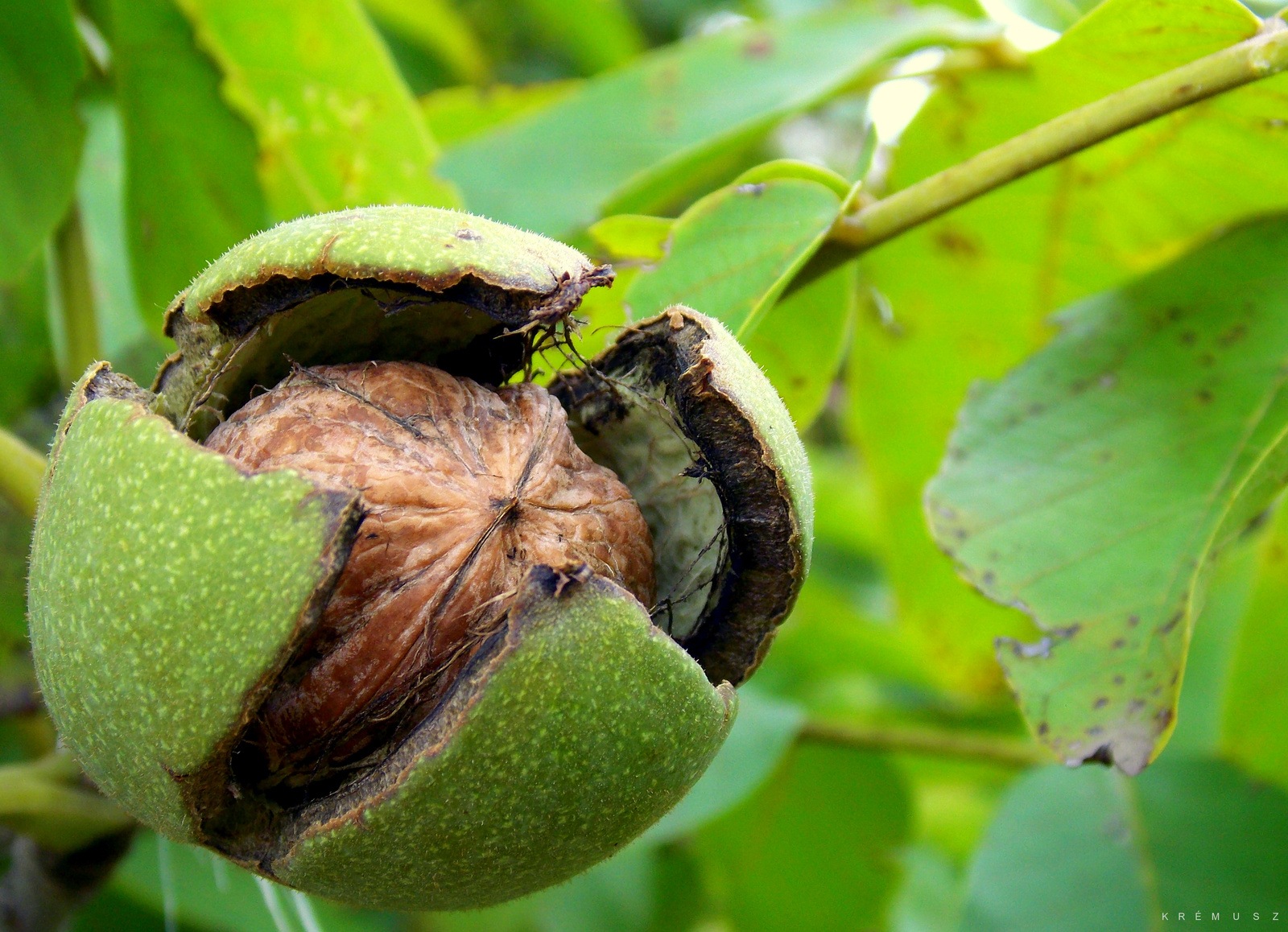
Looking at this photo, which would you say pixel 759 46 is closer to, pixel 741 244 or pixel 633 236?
pixel 633 236

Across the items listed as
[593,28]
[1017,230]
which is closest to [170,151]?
[1017,230]

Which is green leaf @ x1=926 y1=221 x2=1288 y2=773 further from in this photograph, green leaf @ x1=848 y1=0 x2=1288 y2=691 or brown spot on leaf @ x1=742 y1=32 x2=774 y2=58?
brown spot on leaf @ x1=742 y1=32 x2=774 y2=58

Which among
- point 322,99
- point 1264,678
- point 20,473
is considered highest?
point 322,99

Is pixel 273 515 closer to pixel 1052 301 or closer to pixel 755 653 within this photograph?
pixel 755 653

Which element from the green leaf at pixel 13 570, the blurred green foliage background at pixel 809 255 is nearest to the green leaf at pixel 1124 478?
the blurred green foliage background at pixel 809 255

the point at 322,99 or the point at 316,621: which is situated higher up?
the point at 322,99

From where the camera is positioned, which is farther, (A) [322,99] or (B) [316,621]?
(A) [322,99]
